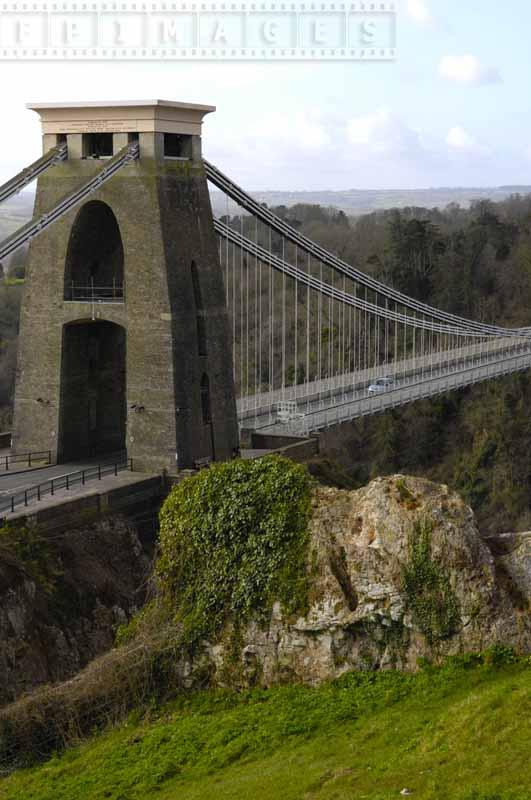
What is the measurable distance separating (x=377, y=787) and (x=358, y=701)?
313 centimetres

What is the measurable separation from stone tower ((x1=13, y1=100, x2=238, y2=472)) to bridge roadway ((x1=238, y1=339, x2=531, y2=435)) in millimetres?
4888

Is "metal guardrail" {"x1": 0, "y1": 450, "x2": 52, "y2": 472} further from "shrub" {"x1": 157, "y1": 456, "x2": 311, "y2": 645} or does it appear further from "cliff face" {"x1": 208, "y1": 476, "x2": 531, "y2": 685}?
"cliff face" {"x1": 208, "y1": 476, "x2": 531, "y2": 685}

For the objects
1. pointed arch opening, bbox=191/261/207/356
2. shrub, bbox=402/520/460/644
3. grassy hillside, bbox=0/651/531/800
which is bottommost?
grassy hillside, bbox=0/651/531/800

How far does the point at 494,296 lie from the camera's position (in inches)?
2621

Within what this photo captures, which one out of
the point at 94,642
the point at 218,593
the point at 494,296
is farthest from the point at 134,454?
the point at 494,296

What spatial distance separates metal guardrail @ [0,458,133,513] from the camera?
78.9 feet

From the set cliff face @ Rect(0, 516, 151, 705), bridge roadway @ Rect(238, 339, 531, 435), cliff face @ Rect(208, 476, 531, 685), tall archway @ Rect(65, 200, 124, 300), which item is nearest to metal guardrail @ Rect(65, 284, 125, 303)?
tall archway @ Rect(65, 200, 124, 300)

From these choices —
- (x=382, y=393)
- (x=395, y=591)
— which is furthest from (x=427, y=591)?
(x=382, y=393)

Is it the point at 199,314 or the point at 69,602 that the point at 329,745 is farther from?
the point at 199,314

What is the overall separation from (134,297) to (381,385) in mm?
16659

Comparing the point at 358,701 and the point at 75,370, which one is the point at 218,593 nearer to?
the point at 358,701

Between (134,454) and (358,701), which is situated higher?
(134,454)

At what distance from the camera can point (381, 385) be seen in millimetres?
42281

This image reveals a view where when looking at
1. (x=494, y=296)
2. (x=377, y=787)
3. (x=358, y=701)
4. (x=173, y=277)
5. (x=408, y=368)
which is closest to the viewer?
(x=377, y=787)
